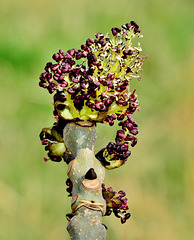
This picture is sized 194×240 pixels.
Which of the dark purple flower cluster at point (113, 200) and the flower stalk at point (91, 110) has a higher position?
the flower stalk at point (91, 110)

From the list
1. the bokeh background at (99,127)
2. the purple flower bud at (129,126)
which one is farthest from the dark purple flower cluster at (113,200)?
the bokeh background at (99,127)

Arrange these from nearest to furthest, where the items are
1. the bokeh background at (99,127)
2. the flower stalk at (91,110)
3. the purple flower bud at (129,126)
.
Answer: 1. the flower stalk at (91,110)
2. the purple flower bud at (129,126)
3. the bokeh background at (99,127)

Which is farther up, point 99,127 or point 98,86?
point 99,127

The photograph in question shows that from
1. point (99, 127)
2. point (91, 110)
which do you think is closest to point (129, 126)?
point (91, 110)

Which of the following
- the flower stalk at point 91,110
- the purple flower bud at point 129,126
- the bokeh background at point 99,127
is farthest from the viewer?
the bokeh background at point 99,127

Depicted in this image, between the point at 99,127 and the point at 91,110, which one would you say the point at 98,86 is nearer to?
the point at 91,110

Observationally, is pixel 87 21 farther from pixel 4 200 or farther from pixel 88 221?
pixel 88 221

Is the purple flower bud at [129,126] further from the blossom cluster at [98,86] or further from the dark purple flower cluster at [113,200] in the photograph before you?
the dark purple flower cluster at [113,200]

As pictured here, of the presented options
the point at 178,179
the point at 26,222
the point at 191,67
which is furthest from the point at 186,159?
the point at 26,222
